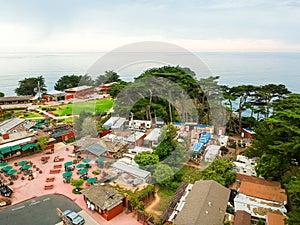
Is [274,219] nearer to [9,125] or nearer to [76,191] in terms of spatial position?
[76,191]

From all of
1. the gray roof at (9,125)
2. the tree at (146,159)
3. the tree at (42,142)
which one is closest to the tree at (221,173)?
the tree at (146,159)

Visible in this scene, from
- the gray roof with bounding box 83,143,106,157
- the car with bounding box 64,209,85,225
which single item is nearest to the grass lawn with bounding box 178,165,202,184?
the gray roof with bounding box 83,143,106,157

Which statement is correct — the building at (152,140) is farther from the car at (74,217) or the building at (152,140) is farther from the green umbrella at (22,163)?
the car at (74,217)

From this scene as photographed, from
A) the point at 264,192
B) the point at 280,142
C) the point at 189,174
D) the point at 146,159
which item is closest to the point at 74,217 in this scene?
the point at 146,159

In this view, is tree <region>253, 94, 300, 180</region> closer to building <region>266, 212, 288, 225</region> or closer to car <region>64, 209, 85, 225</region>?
building <region>266, 212, 288, 225</region>

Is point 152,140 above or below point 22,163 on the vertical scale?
above

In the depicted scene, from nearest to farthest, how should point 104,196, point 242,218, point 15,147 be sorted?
→ point 242,218, point 104,196, point 15,147
